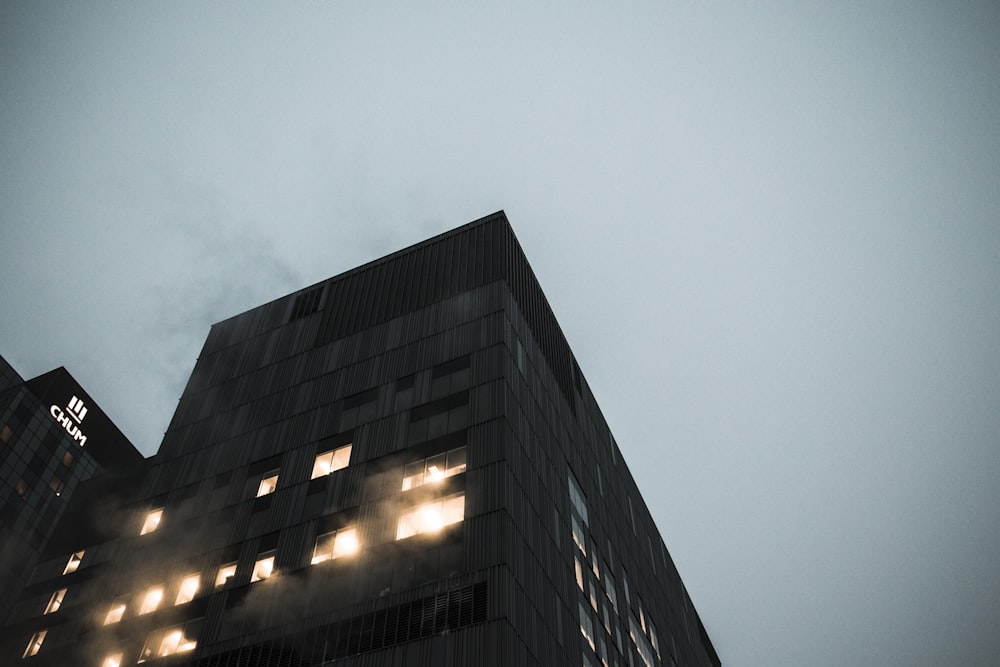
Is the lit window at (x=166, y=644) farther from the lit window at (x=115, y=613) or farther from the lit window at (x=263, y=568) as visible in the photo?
the lit window at (x=263, y=568)

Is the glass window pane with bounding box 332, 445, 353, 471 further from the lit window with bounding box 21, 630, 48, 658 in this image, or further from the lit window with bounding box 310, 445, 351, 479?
the lit window with bounding box 21, 630, 48, 658

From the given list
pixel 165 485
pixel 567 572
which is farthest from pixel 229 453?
pixel 567 572

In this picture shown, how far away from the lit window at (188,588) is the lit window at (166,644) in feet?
5.99

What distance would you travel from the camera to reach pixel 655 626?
5922cm

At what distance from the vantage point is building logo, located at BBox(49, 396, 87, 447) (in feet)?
363

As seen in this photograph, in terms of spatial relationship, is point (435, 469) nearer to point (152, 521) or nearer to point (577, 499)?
point (577, 499)

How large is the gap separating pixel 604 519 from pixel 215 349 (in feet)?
117

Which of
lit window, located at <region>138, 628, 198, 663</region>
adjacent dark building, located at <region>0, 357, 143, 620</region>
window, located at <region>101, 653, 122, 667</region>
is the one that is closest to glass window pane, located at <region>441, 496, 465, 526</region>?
lit window, located at <region>138, 628, 198, 663</region>

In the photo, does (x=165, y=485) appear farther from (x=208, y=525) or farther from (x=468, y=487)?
(x=468, y=487)

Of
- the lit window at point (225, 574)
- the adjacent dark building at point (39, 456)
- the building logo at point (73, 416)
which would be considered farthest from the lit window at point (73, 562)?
the building logo at point (73, 416)

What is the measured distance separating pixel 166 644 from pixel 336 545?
35.9 ft

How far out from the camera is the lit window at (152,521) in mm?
47434

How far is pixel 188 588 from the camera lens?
41.2m

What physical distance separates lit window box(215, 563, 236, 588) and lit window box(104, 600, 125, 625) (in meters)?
7.19
